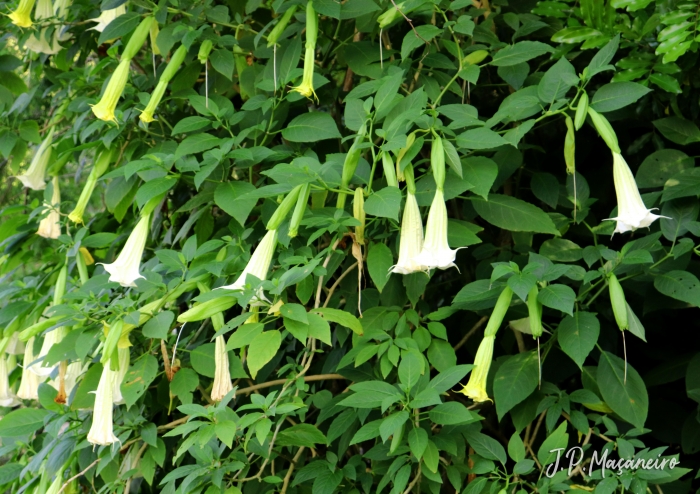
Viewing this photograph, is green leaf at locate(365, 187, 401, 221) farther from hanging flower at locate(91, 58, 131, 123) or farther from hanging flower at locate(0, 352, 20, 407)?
hanging flower at locate(0, 352, 20, 407)

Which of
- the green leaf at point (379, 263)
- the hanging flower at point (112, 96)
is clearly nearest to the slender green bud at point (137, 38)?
the hanging flower at point (112, 96)

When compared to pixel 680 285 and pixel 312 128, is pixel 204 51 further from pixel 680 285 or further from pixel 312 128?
pixel 680 285

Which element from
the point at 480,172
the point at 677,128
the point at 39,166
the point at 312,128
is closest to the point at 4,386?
the point at 39,166

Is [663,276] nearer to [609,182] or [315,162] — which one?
[609,182]

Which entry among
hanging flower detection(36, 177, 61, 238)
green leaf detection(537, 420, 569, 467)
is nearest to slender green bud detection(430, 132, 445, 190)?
green leaf detection(537, 420, 569, 467)

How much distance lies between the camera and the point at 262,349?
118 cm

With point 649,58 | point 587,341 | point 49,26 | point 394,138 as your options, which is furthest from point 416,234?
point 49,26

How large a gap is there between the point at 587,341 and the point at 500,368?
206 millimetres

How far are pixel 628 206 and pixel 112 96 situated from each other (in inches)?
44.6

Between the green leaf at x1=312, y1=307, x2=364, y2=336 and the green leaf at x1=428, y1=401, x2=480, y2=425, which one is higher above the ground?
the green leaf at x1=312, y1=307, x2=364, y2=336

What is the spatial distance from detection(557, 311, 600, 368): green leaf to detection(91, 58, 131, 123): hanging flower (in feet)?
3.56

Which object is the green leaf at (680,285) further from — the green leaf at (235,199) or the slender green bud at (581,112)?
the green leaf at (235,199)

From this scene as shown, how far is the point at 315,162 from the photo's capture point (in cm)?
130

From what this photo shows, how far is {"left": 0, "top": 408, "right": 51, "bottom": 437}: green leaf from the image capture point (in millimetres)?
1539
